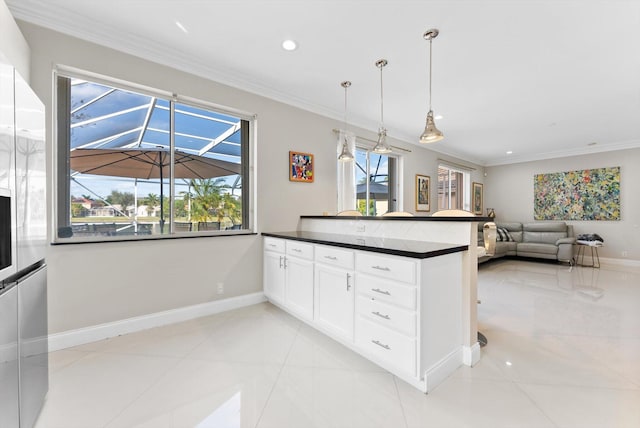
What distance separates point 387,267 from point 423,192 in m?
4.37

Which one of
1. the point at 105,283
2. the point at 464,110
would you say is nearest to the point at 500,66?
the point at 464,110

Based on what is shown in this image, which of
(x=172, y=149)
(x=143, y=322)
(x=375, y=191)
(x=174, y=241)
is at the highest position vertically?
(x=172, y=149)

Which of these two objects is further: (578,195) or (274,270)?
(578,195)

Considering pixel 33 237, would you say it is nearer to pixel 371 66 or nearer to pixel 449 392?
pixel 449 392

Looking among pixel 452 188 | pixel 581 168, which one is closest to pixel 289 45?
pixel 452 188

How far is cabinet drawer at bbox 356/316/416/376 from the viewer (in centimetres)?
174

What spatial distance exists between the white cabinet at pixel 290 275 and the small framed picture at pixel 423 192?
360 cm

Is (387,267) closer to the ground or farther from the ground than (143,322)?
farther from the ground

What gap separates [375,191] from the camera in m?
5.00

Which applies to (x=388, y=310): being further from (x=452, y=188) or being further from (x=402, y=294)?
(x=452, y=188)

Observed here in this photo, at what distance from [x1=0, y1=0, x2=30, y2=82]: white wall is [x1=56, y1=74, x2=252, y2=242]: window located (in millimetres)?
295

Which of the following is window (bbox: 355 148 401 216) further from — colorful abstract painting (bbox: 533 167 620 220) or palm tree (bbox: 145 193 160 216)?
colorful abstract painting (bbox: 533 167 620 220)

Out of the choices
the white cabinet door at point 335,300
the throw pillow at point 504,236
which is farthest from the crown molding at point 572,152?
the white cabinet door at point 335,300

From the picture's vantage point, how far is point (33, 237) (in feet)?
4.41
